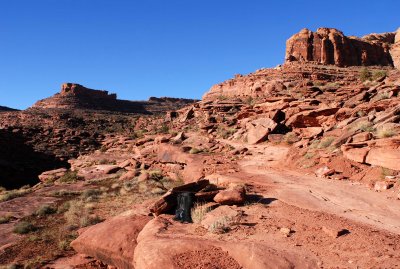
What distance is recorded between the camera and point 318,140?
17375 millimetres

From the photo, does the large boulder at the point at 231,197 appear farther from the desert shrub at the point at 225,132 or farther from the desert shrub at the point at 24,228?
the desert shrub at the point at 225,132

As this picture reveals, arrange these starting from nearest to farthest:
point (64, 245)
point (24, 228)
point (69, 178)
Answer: point (64, 245) → point (24, 228) → point (69, 178)

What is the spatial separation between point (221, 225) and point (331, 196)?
4386 millimetres

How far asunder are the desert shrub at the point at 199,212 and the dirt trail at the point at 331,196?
2482 millimetres

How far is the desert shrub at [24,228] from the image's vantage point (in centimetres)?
1301

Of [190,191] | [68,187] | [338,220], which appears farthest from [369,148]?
[68,187]

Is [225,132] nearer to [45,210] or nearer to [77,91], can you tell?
[45,210]

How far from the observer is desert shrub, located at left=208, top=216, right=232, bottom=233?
811cm

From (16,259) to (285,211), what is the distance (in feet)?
27.0

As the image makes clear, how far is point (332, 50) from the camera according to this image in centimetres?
5653

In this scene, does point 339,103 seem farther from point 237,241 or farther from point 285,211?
point 237,241

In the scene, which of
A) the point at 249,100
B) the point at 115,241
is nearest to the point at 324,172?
the point at 115,241

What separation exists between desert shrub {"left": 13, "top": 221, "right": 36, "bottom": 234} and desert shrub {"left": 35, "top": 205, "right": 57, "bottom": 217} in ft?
6.69

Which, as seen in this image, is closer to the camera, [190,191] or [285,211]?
[285,211]
